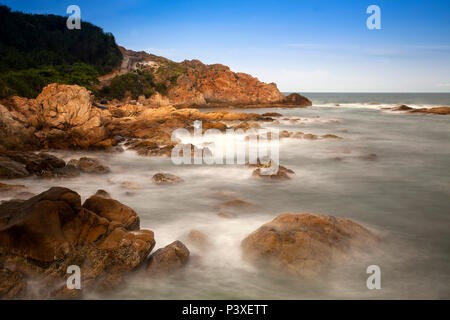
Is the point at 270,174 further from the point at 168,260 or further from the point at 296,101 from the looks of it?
the point at 296,101

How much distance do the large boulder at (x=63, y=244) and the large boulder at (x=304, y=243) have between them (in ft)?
5.92

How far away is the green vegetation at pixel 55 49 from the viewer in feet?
131

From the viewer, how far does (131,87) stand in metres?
50.8

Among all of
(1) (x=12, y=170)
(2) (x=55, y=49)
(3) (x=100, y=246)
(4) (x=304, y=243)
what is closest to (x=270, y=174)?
(4) (x=304, y=243)

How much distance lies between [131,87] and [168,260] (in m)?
50.9

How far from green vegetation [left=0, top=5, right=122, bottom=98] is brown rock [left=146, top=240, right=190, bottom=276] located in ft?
105

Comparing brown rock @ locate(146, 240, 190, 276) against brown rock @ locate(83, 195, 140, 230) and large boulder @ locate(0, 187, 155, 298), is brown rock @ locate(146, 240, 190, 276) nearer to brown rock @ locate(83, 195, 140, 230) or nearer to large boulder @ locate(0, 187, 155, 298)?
large boulder @ locate(0, 187, 155, 298)

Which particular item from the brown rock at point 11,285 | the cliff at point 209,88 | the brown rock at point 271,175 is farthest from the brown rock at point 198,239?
the cliff at point 209,88

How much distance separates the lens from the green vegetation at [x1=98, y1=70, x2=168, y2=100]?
4703 cm

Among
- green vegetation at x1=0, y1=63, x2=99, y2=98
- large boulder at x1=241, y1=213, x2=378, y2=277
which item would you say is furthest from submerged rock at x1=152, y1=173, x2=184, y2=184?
green vegetation at x1=0, y1=63, x2=99, y2=98
